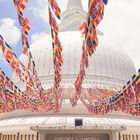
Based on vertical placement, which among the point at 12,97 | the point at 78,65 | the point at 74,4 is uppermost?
the point at 74,4

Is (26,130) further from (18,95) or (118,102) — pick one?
(118,102)

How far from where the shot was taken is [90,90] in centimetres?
2845

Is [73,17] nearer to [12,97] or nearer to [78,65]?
[78,65]

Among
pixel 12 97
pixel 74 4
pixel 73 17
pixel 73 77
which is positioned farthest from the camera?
pixel 74 4

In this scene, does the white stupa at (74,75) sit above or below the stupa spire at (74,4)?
below

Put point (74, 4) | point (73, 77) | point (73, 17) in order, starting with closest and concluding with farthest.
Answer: point (73, 77), point (73, 17), point (74, 4)

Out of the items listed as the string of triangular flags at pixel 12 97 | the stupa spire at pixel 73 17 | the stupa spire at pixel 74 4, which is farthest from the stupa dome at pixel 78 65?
the stupa spire at pixel 74 4

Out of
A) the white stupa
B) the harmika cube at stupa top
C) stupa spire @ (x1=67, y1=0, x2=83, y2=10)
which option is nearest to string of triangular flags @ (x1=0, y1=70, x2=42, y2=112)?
the harmika cube at stupa top

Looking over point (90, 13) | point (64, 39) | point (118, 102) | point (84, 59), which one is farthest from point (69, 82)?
point (90, 13)

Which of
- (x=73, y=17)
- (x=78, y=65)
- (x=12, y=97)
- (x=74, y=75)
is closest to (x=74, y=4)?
(x=73, y=17)

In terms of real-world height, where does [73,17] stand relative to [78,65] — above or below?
above

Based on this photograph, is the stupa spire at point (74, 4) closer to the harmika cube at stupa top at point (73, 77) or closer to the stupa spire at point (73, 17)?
the stupa spire at point (73, 17)

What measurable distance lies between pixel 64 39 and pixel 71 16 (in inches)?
423

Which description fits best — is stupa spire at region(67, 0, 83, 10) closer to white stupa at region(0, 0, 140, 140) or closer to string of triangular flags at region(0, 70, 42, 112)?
white stupa at region(0, 0, 140, 140)
